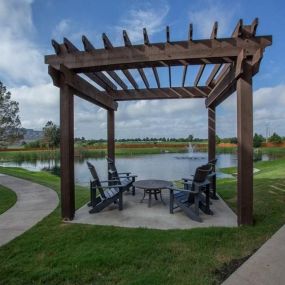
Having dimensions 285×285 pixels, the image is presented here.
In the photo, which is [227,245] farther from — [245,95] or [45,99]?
[45,99]

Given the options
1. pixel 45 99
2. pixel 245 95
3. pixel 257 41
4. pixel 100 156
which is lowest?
pixel 100 156

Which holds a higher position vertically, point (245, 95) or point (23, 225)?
point (245, 95)

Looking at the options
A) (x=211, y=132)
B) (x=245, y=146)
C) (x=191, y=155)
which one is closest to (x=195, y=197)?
(x=245, y=146)

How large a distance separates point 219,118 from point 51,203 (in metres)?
4.77

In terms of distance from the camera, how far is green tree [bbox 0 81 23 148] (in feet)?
48.2

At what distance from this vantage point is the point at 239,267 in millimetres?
2400

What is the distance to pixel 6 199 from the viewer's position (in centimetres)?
570

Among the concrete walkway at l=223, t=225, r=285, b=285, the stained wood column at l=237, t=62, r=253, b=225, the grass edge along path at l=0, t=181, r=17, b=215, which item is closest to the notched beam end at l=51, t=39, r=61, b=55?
the stained wood column at l=237, t=62, r=253, b=225

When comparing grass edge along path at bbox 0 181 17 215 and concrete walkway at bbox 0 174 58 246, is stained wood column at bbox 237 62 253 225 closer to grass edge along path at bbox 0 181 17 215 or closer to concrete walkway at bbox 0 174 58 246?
concrete walkway at bbox 0 174 58 246

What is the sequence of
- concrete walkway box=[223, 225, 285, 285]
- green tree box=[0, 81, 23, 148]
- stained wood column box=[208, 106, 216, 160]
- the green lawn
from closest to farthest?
1. concrete walkway box=[223, 225, 285, 285]
2. the green lawn
3. stained wood column box=[208, 106, 216, 160]
4. green tree box=[0, 81, 23, 148]

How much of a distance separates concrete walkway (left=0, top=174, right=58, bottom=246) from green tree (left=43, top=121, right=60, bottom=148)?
34.9 m

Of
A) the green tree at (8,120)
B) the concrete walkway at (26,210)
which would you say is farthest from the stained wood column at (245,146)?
the green tree at (8,120)

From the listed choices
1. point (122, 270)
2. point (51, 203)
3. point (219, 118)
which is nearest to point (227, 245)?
point (122, 270)

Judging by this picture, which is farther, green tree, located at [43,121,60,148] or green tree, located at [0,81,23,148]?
green tree, located at [43,121,60,148]
